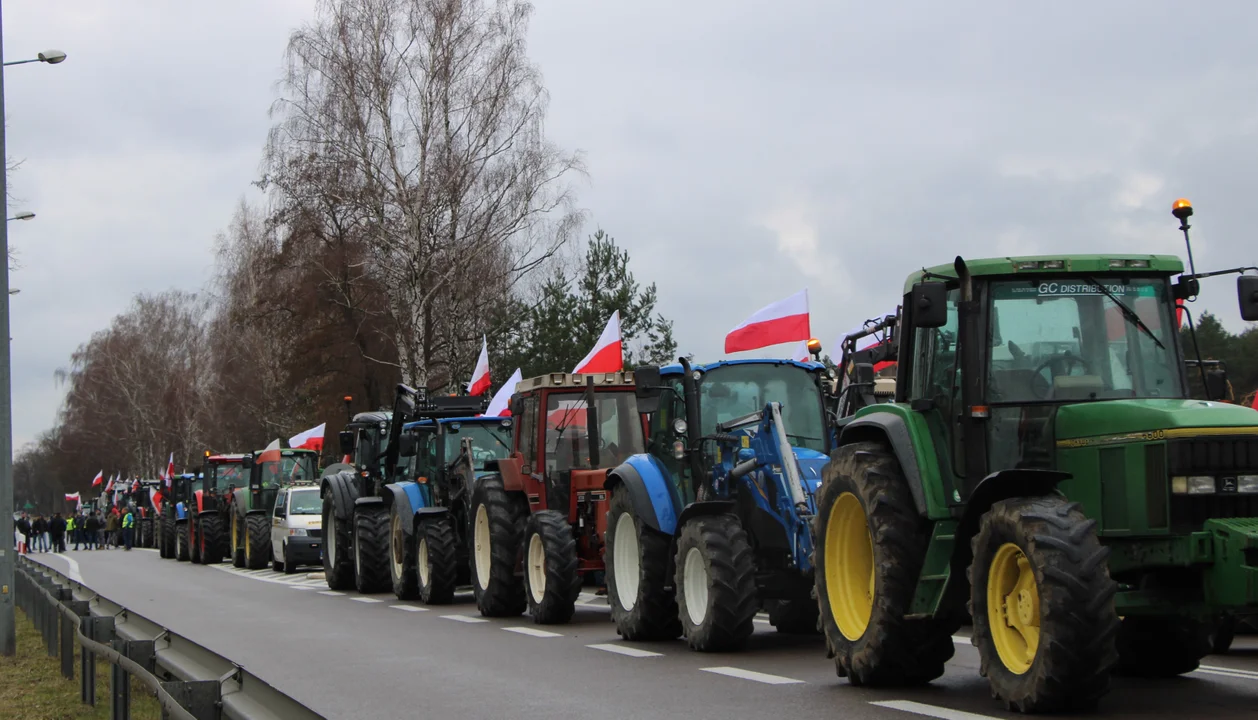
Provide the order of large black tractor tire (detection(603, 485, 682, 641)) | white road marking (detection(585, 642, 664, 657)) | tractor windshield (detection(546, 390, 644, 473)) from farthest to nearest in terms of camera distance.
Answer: tractor windshield (detection(546, 390, 644, 473)) → large black tractor tire (detection(603, 485, 682, 641)) → white road marking (detection(585, 642, 664, 657))

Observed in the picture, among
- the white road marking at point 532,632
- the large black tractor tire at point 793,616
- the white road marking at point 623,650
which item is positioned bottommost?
the white road marking at point 532,632

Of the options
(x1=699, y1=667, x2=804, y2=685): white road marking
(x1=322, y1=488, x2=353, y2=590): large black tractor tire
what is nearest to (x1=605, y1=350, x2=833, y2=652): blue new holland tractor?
(x1=699, y1=667, x2=804, y2=685): white road marking

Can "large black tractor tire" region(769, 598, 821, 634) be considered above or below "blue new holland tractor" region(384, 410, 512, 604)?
below

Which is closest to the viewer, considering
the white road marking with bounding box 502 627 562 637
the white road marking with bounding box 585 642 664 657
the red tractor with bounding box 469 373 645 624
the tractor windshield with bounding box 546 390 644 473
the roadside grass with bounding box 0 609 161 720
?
the roadside grass with bounding box 0 609 161 720

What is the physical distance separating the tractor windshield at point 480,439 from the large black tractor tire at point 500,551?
3.35 m

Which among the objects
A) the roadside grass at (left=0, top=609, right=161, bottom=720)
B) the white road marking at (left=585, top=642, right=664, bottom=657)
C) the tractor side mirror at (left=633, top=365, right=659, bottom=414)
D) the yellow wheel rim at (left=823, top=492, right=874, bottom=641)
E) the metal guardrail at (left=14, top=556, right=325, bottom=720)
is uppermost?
the tractor side mirror at (left=633, top=365, right=659, bottom=414)

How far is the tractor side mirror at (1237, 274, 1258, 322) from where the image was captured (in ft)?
27.2

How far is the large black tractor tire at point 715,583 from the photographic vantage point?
1164 centimetres

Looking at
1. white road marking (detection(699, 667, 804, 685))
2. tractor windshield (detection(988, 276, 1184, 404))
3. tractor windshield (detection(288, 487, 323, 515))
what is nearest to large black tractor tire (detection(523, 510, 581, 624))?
white road marking (detection(699, 667, 804, 685))

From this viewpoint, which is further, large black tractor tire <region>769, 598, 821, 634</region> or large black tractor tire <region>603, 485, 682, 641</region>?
large black tractor tire <region>769, 598, 821, 634</region>

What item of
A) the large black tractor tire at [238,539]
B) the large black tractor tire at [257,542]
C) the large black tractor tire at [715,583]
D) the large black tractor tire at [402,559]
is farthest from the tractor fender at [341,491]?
the large black tractor tire at [715,583]

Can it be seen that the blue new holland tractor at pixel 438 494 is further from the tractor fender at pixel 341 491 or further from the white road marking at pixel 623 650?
the white road marking at pixel 623 650

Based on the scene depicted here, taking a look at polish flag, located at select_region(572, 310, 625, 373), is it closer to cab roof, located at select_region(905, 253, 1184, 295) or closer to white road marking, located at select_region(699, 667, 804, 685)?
white road marking, located at select_region(699, 667, 804, 685)

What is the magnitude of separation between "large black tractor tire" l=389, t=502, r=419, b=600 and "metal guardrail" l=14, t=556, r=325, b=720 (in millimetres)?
6401
